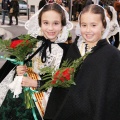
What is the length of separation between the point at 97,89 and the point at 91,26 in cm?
50

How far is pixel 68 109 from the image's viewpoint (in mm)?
2248

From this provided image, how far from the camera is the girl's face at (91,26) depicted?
2383 millimetres

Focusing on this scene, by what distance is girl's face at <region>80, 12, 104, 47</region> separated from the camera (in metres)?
2.38

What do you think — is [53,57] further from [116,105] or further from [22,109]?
[116,105]

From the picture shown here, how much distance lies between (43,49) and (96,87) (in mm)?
712

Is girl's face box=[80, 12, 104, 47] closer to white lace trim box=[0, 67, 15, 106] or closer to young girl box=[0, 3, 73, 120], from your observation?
young girl box=[0, 3, 73, 120]

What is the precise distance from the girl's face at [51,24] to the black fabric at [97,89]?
52 cm

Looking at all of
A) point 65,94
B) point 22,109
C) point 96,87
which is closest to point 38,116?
point 22,109

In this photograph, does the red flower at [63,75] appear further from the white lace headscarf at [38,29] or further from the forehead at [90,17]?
the white lace headscarf at [38,29]

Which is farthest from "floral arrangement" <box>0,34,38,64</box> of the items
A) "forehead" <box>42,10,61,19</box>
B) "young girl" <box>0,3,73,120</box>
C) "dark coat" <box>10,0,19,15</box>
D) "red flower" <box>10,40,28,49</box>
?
"dark coat" <box>10,0,19,15</box>

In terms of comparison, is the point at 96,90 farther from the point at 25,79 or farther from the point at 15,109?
the point at 15,109

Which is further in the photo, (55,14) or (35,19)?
(35,19)

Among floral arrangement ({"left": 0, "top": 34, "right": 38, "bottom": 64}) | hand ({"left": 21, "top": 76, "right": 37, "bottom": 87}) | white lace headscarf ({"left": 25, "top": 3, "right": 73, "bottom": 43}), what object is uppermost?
white lace headscarf ({"left": 25, "top": 3, "right": 73, "bottom": 43})

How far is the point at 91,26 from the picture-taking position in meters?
2.39
